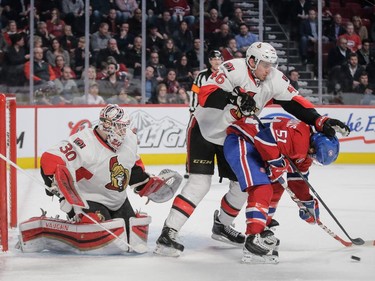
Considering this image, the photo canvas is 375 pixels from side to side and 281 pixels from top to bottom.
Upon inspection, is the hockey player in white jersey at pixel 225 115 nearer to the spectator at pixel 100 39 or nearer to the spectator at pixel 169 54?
the spectator at pixel 100 39

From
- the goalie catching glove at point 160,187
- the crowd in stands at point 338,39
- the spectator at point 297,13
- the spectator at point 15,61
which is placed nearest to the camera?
the goalie catching glove at point 160,187

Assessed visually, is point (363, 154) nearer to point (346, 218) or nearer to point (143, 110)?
point (143, 110)

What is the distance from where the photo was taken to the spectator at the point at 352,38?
35.1 feet

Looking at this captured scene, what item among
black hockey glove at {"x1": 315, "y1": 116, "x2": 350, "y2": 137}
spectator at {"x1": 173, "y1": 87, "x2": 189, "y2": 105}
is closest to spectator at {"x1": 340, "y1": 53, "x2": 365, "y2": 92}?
spectator at {"x1": 173, "y1": 87, "x2": 189, "y2": 105}

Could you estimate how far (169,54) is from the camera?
1005 cm

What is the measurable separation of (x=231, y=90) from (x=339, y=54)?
600 cm

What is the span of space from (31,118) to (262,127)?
497 centimetres

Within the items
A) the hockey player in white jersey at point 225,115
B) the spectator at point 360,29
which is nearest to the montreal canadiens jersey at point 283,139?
the hockey player in white jersey at point 225,115

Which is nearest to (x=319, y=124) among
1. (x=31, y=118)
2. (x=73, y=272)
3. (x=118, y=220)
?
(x=118, y=220)

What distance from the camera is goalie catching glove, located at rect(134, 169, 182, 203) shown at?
197 inches

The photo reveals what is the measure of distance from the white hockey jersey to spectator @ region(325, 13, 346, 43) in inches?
230

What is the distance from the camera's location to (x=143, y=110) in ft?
31.7

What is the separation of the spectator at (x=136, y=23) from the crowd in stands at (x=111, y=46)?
11 millimetres

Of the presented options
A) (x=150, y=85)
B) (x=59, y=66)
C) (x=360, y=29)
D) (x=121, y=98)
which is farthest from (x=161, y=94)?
(x=360, y=29)
